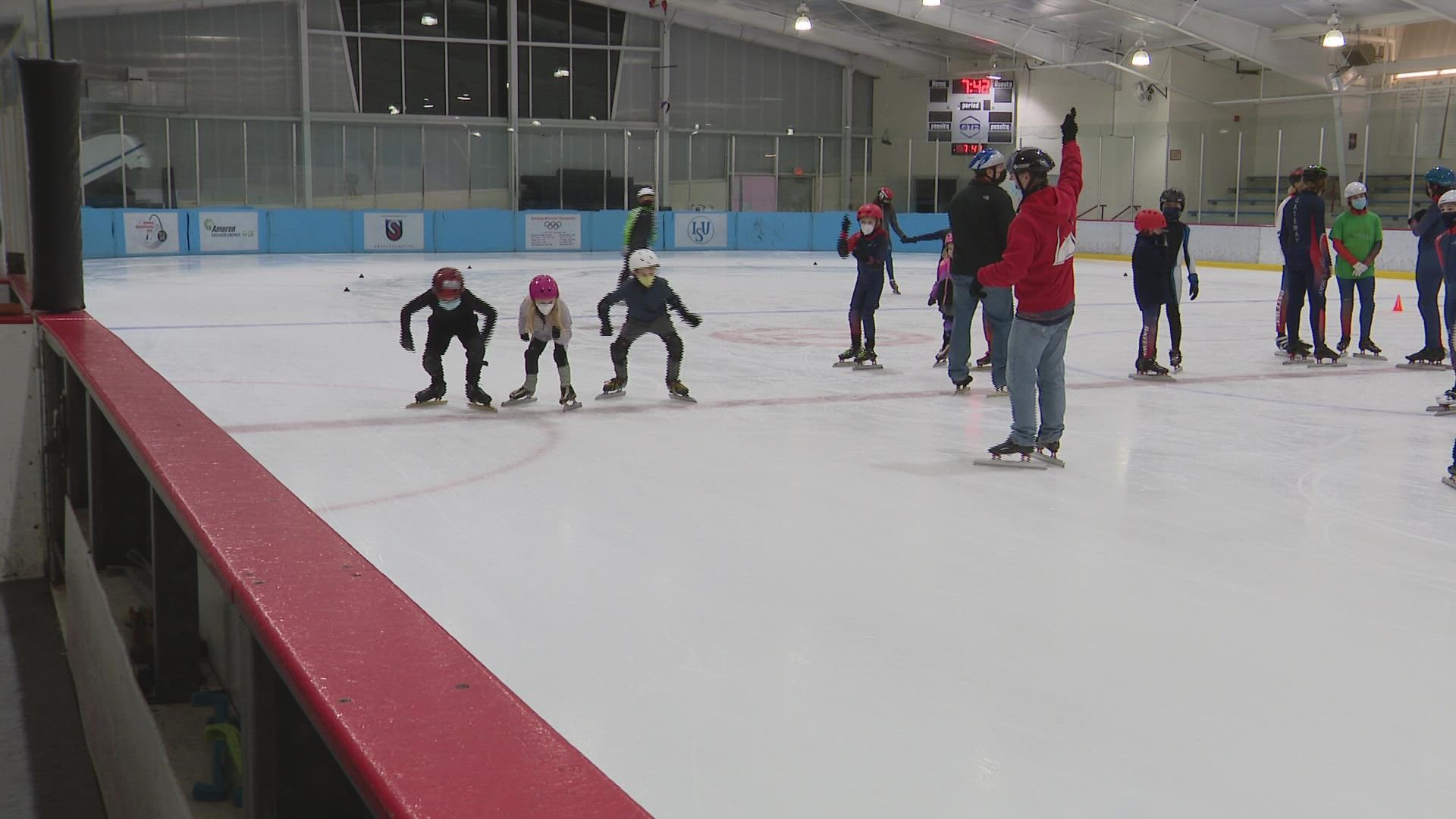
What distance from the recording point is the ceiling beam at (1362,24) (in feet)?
74.9

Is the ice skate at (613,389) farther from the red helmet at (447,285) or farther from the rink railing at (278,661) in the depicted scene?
the rink railing at (278,661)

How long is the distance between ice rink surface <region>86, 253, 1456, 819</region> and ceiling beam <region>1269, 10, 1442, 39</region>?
16352 mm

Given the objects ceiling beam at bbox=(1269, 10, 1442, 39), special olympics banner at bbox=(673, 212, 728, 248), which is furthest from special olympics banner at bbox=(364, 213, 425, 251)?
ceiling beam at bbox=(1269, 10, 1442, 39)

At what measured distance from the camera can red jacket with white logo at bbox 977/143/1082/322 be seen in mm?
5738

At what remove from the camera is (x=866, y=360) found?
9.20m

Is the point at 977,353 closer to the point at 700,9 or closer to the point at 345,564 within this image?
the point at 345,564

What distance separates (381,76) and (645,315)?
2536cm

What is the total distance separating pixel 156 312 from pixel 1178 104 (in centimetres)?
2230

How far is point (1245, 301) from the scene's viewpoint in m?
15.9

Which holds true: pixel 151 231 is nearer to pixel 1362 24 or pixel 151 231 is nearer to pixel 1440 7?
pixel 1440 7

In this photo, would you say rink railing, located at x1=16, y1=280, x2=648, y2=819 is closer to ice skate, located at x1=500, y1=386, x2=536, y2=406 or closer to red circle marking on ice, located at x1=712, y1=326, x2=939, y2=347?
ice skate, located at x1=500, y1=386, x2=536, y2=406

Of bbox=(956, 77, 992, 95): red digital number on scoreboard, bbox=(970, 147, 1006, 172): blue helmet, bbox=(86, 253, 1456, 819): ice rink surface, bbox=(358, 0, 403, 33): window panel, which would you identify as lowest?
bbox=(86, 253, 1456, 819): ice rink surface

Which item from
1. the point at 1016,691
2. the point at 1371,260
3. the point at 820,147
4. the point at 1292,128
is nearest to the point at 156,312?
the point at 1371,260

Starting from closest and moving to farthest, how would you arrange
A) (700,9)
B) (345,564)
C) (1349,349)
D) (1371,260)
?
(345,564), (1371,260), (1349,349), (700,9)
